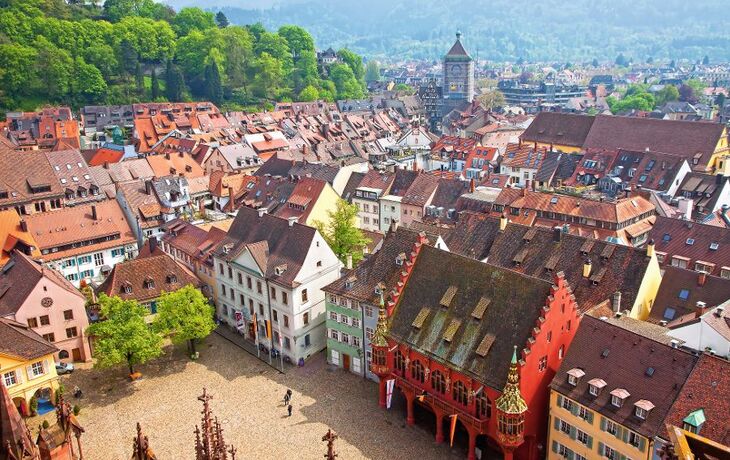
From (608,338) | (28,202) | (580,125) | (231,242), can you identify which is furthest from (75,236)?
(580,125)

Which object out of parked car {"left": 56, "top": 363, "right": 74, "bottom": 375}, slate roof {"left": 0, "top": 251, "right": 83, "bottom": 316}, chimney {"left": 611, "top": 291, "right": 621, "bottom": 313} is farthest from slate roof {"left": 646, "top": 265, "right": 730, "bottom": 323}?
slate roof {"left": 0, "top": 251, "right": 83, "bottom": 316}

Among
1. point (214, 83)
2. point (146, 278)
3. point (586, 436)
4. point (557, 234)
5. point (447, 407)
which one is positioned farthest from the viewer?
point (214, 83)

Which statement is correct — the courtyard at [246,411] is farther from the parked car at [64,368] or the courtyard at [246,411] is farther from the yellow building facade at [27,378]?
the yellow building facade at [27,378]

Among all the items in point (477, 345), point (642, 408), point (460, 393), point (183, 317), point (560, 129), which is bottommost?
point (460, 393)

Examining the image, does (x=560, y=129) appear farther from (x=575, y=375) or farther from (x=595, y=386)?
(x=595, y=386)

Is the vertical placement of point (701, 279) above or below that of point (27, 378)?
above

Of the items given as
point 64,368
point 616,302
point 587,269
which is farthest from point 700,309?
point 64,368

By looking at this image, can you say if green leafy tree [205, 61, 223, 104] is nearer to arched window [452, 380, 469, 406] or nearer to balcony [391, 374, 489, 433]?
balcony [391, 374, 489, 433]
